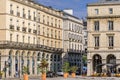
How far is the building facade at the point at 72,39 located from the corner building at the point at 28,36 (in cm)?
263

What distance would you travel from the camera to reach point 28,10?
113062 millimetres

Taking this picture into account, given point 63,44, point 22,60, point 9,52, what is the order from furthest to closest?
point 63,44
point 22,60
point 9,52

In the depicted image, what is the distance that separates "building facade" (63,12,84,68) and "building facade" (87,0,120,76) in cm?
3640

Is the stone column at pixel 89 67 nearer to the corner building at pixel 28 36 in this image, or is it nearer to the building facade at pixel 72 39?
the corner building at pixel 28 36

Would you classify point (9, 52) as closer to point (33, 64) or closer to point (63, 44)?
point (33, 64)

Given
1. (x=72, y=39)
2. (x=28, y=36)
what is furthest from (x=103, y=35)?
(x=72, y=39)

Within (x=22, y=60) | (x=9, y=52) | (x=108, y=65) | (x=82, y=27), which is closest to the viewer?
(x=108, y=65)

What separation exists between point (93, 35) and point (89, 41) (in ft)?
5.38

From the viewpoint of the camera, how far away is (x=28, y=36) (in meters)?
113

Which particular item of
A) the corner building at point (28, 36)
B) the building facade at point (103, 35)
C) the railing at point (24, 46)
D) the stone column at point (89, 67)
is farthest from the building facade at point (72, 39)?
the building facade at point (103, 35)

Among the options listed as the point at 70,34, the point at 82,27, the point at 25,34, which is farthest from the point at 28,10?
the point at 82,27

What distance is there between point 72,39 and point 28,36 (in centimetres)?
3412

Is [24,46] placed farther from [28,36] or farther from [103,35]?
[103,35]

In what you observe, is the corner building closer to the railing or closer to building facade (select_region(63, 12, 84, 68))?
the railing
